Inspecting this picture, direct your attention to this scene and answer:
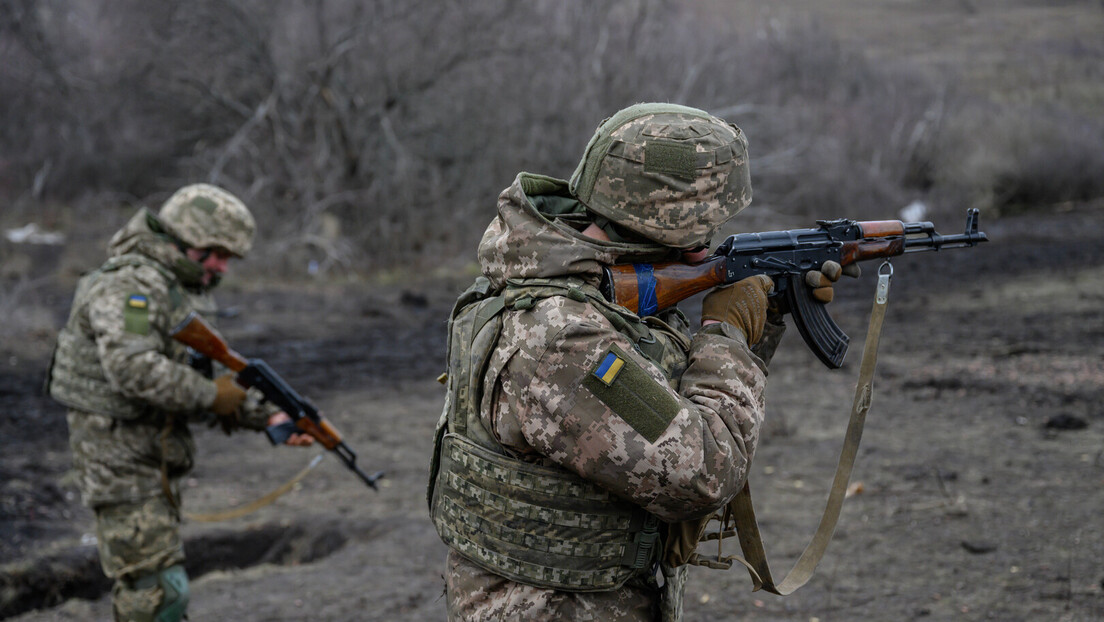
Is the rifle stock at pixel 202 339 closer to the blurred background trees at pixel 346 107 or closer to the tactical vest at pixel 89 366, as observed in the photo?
the tactical vest at pixel 89 366

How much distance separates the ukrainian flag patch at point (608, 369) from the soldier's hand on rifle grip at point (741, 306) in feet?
1.55

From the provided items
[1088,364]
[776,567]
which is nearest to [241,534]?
[776,567]

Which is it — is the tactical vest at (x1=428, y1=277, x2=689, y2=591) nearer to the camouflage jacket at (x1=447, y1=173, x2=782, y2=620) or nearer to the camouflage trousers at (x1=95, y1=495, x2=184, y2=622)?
the camouflage jacket at (x1=447, y1=173, x2=782, y2=620)

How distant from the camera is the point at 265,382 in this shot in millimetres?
4629

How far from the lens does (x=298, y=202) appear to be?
16.2 metres

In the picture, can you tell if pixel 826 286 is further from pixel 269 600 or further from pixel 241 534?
pixel 241 534

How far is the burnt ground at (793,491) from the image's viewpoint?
4973mm

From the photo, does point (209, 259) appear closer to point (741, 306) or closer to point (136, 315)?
point (136, 315)

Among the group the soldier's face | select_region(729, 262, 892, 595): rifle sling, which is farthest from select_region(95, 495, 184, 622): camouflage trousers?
select_region(729, 262, 892, 595): rifle sling

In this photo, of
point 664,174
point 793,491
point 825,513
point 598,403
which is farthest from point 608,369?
point 793,491

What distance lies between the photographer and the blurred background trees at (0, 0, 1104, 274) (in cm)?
1608

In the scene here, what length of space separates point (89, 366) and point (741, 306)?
3241 millimetres

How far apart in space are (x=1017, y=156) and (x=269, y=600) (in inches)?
934

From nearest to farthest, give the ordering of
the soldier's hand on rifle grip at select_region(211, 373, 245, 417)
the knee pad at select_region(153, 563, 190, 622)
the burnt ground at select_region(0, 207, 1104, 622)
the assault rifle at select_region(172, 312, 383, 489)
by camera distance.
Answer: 1. the assault rifle at select_region(172, 312, 383, 489)
2. the knee pad at select_region(153, 563, 190, 622)
3. the soldier's hand on rifle grip at select_region(211, 373, 245, 417)
4. the burnt ground at select_region(0, 207, 1104, 622)
